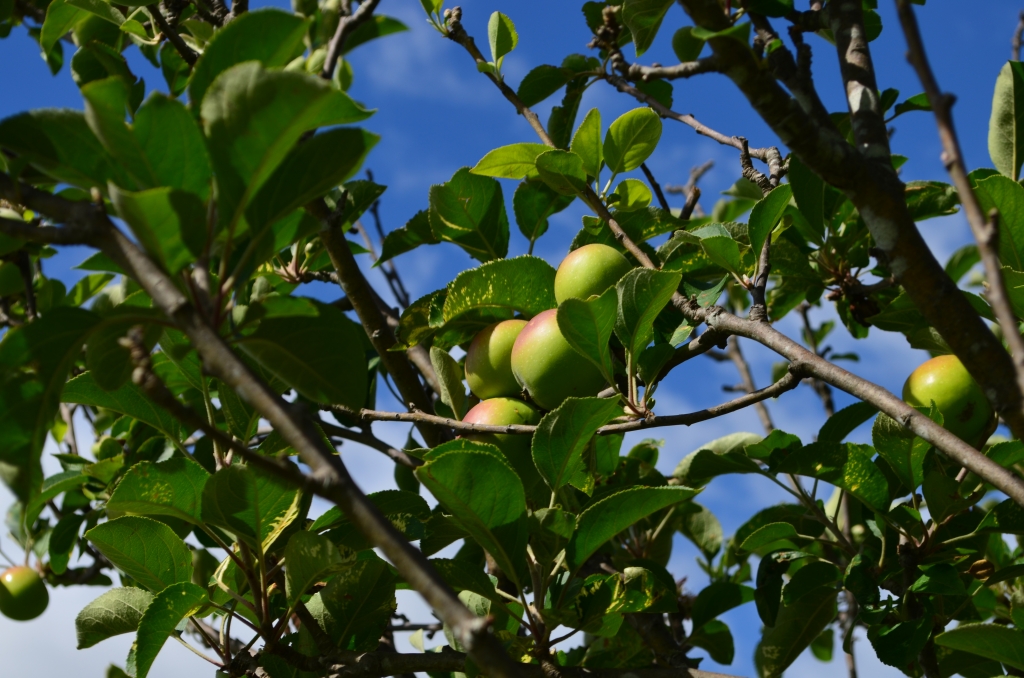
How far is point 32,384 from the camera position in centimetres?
89

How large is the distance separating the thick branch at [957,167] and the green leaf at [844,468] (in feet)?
2.71

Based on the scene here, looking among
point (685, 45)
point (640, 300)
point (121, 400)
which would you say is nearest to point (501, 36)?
point (685, 45)

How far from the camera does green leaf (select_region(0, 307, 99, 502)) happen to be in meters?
0.87

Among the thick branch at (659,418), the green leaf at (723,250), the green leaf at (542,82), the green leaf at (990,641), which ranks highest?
the green leaf at (542,82)

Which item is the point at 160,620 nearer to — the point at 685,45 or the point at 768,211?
the point at 768,211

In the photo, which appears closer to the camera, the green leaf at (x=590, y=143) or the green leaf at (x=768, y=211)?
the green leaf at (x=768, y=211)

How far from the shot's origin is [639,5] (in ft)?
4.55

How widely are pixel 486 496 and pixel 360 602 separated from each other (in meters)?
0.48

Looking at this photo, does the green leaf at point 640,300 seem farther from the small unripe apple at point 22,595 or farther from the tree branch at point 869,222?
the small unripe apple at point 22,595

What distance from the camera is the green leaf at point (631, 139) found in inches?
65.5

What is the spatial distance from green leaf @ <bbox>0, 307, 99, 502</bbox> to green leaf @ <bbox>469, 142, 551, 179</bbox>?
93cm

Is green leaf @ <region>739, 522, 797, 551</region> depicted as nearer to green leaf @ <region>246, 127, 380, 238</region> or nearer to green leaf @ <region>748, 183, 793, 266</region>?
green leaf @ <region>748, 183, 793, 266</region>

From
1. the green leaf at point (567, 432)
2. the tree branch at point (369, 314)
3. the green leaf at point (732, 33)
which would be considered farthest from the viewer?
the tree branch at point (369, 314)

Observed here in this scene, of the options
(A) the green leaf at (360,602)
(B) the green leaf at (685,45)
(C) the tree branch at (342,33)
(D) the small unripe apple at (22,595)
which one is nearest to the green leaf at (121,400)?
(A) the green leaf at (360,602)
